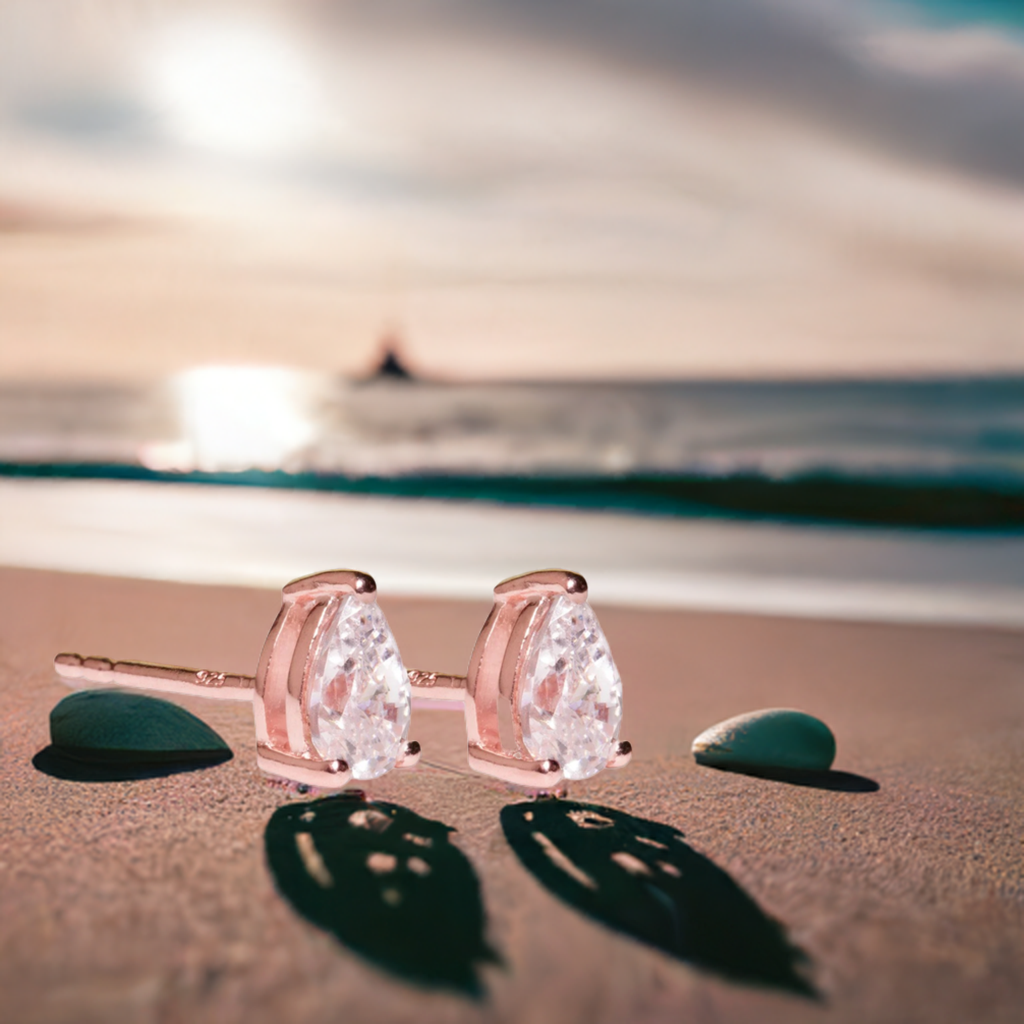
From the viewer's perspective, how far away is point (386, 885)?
1862 millimetres

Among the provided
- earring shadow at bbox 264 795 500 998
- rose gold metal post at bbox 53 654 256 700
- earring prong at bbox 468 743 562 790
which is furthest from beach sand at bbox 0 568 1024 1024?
rose gold metal post at bbox 53 654 256 700

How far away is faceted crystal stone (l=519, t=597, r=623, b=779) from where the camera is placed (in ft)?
6.85

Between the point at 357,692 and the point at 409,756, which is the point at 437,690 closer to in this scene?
the point at 409,756

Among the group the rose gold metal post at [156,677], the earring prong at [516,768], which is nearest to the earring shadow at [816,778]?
the earring prong at [516,768]

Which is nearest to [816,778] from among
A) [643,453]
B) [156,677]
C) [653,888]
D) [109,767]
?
[653,888]

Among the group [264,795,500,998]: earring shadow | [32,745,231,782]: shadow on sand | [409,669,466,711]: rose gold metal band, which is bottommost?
[32,745,231,782]: shadow on sand

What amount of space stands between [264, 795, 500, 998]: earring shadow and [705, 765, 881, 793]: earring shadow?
35.8 inches

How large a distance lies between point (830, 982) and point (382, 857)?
84 centimetres

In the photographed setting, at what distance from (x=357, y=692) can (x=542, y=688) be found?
1.24 ft

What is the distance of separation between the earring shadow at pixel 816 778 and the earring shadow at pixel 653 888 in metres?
0.52

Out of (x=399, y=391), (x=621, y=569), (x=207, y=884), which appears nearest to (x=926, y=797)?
(x=207, y=884)

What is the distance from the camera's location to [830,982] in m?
1.62

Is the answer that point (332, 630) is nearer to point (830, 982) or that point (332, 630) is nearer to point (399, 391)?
point (830, 982)

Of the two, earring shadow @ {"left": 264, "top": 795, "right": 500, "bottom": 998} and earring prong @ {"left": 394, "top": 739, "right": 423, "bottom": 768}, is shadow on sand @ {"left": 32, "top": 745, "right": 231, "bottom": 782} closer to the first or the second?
earring shadow @ {"left": 264, "top": 795, "right": 500, "bottom": 998}
